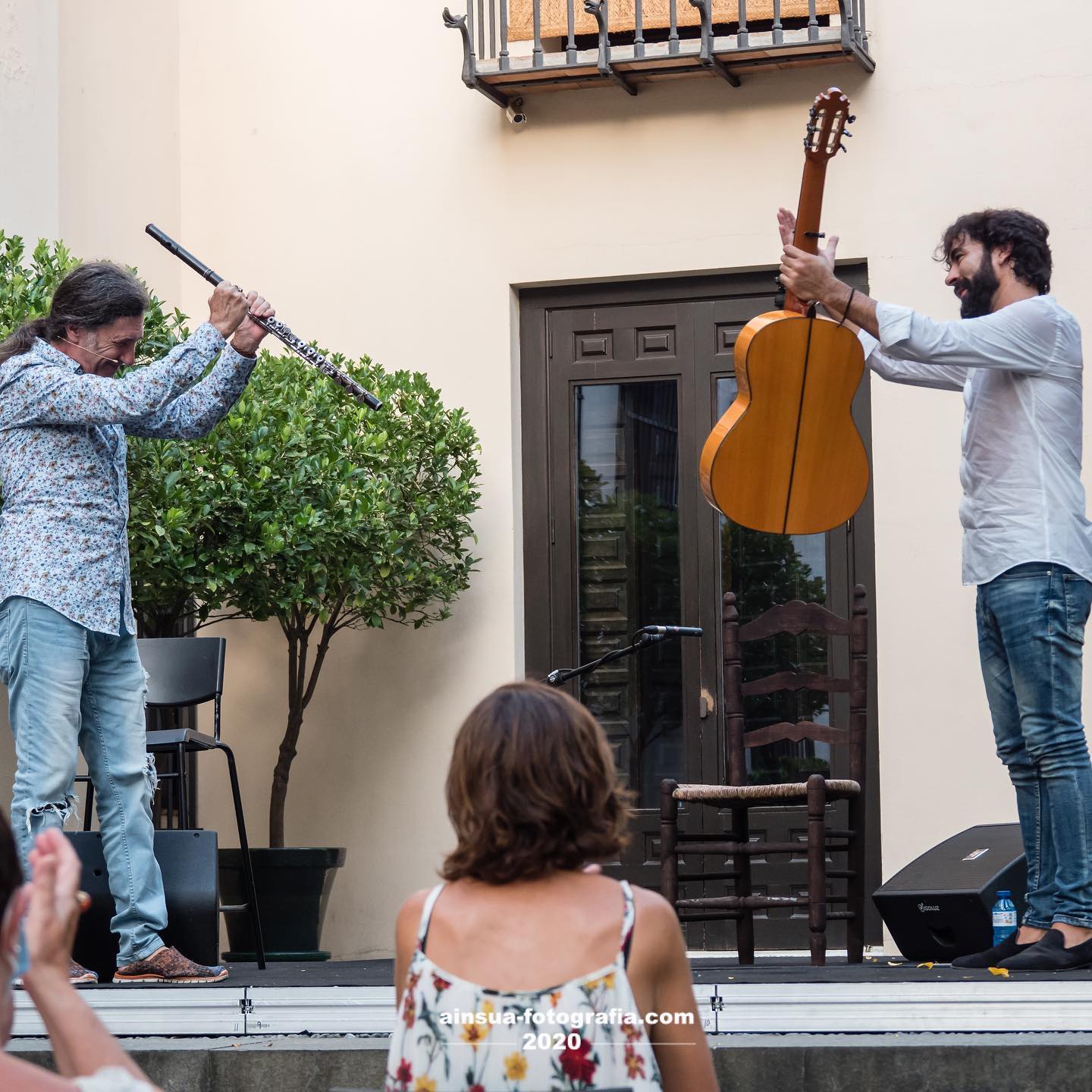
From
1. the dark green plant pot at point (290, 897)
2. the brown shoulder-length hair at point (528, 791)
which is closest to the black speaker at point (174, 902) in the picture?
the dark green plant pot at point (290, 897)

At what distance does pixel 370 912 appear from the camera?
5.97m

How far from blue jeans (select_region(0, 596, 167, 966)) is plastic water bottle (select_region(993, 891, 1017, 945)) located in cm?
181

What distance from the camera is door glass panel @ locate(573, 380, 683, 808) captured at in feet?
19.4

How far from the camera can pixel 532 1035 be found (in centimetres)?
149

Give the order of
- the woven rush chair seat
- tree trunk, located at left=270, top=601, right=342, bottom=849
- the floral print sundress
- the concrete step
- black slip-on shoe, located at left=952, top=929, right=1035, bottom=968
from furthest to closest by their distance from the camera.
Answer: tree trunk, located at left=270, top=601, right=342, bottom=849 < the woven rush chair seat < black slip-on shoe, located at left=952, top=929, right=1035, bottom=968 < the concrete step < the floral print sundress

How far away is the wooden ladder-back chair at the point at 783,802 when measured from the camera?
3996 mm

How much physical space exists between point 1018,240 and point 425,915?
7.71ft

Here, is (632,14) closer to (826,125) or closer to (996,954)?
(826,125)

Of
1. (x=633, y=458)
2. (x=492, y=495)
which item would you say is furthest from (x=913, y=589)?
(x=492, y=495)

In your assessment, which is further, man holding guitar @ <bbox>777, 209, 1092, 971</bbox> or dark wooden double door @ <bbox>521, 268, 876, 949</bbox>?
dark wooden double door @ <bbox>521, 268, 876, 949</bbox>

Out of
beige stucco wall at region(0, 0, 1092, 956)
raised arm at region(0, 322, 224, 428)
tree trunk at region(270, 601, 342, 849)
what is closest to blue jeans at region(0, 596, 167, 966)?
raised arm at region(0, 322, 224, 428)

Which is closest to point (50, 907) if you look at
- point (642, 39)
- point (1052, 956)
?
point (1052, 956)

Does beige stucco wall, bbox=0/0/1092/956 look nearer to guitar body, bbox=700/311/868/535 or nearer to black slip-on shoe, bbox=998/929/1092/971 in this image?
guitar body, bbox=700/311/868/535

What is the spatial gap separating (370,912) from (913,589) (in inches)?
88.3
